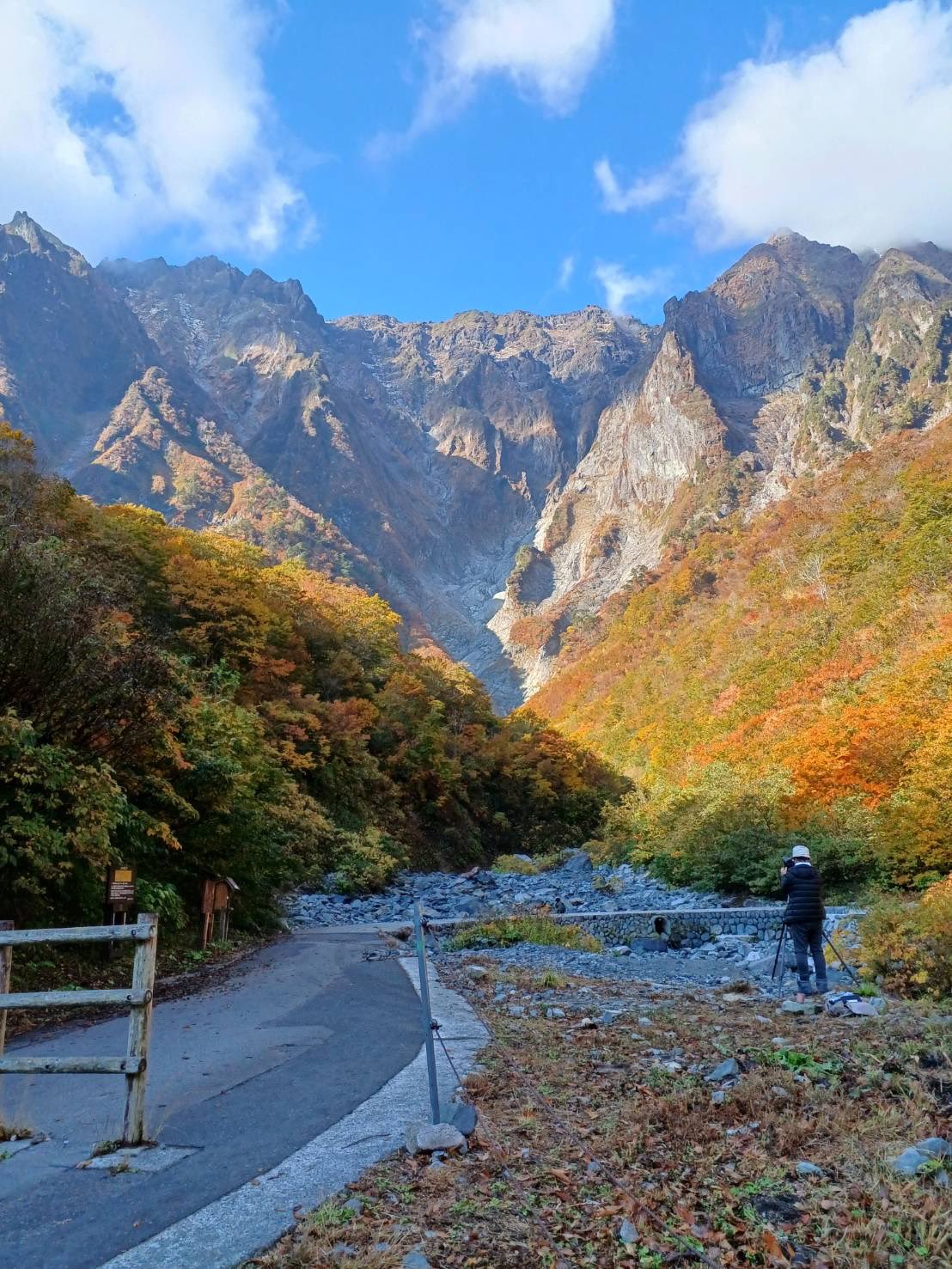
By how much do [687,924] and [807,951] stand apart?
291 inches

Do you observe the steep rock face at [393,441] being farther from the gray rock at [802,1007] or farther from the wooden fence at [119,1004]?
the wooden fence at [119,1004]

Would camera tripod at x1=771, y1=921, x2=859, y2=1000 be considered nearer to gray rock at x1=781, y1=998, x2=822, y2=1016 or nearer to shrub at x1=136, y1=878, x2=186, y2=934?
Result: gray rock at x1=781, y1=998, x2=822, y2=1016

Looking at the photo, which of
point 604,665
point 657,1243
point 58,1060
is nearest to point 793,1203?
point 657,1243

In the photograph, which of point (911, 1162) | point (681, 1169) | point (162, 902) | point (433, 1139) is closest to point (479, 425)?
point (162, 902)

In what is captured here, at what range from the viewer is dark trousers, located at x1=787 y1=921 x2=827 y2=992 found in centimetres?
906

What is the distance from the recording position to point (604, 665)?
80625 mm

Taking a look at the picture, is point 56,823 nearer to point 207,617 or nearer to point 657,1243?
point 657,1243

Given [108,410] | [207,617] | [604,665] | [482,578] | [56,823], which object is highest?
[108,410]

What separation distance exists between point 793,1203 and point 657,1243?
72 centimetres

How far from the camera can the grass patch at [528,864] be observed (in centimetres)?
3206

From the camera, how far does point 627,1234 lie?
329 cm

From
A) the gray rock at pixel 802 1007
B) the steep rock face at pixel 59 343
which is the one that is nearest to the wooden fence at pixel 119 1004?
the gray rock at pixel 802 1007

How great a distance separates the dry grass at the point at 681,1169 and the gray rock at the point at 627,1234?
0.02 meters

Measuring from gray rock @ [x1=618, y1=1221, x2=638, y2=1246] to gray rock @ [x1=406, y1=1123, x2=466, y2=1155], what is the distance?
1107 millimetres
